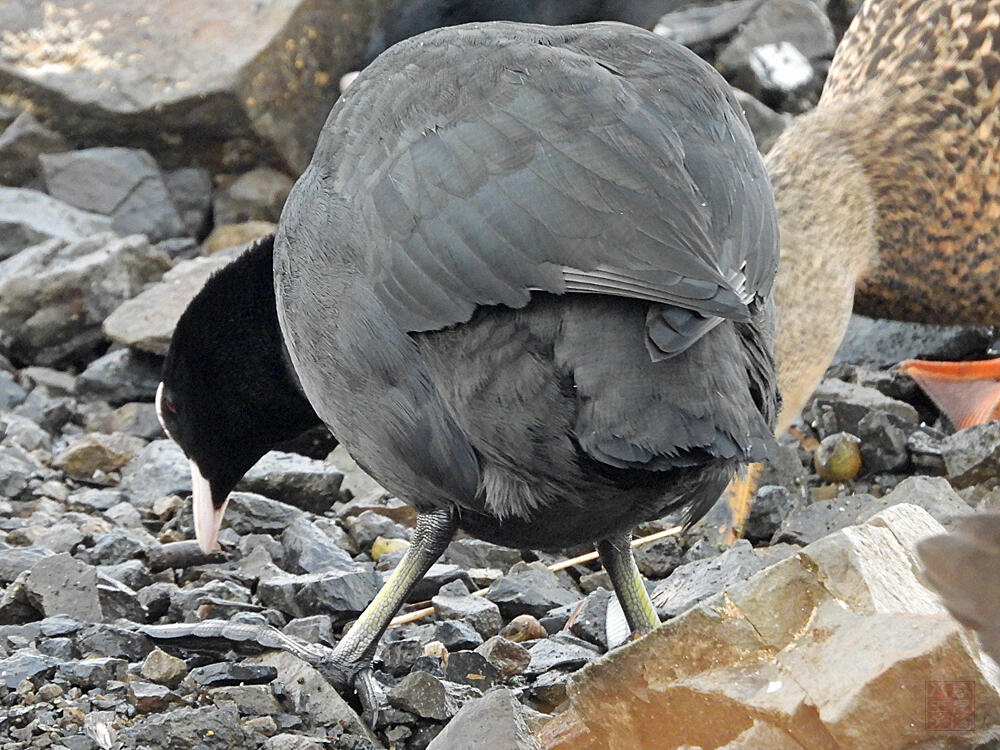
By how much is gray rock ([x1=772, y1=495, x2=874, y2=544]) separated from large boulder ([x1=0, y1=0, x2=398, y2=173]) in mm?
4463

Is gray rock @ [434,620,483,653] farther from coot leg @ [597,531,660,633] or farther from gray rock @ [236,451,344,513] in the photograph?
gray rock @ [236,451,344,513]

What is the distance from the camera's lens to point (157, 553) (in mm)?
5207

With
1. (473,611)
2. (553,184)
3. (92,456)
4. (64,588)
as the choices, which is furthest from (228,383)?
(553,184)

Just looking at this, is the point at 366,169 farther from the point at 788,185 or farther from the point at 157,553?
the point at 788,185

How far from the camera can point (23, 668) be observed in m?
4.01

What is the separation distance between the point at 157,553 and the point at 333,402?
1.44 metres

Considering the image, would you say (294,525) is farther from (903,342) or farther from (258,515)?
(903,342)

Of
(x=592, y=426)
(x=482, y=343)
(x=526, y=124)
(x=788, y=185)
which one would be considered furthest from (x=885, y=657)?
(x=788, y=185)

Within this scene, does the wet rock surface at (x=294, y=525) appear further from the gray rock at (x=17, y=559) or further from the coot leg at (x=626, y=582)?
the coot leg at (x=626, y=582)

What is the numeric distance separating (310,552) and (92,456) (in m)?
1.45

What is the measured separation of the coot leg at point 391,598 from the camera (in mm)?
4230

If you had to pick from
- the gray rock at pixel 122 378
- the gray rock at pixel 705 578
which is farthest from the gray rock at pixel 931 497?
the gray rock at pixel 122 378

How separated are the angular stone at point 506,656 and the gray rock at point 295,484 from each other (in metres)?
1.52

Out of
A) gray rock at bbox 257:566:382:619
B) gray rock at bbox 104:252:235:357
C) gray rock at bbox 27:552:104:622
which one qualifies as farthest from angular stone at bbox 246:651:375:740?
gray rock at bbox 104:252:235:357
